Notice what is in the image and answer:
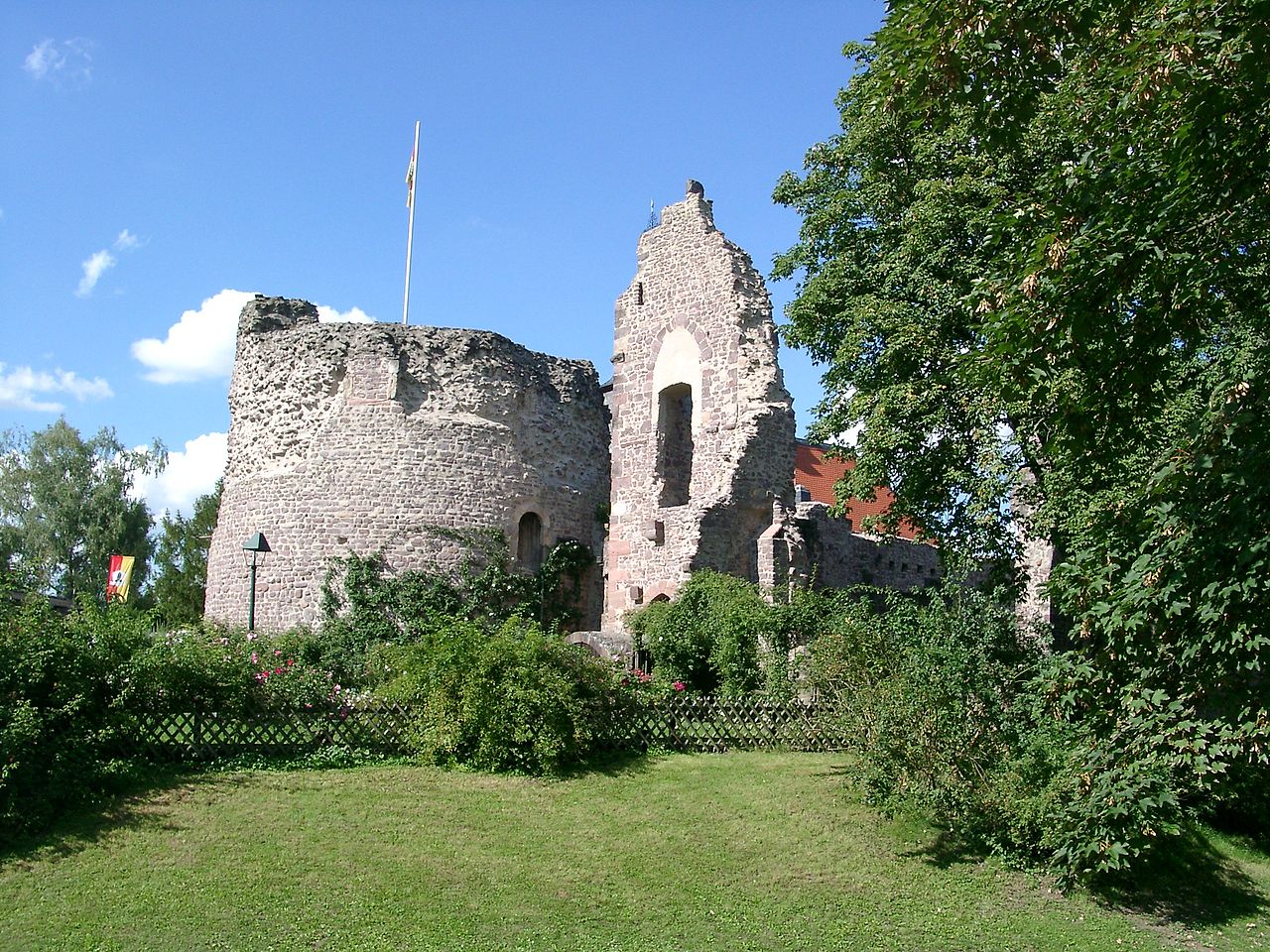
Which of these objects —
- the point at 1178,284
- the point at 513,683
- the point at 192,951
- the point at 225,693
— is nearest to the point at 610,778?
the point at 513,683

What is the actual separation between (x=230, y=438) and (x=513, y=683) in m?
13.0

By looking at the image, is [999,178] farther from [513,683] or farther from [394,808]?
[394,808]

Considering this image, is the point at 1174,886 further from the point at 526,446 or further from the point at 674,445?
the point at 526,446

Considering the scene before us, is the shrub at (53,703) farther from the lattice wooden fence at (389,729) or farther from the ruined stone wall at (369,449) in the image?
the ruined stone wall at (369,449)

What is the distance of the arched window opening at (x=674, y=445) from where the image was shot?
21953 millimetres

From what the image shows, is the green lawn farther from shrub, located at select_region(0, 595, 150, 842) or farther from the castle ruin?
the castle ruin

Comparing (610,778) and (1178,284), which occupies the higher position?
(1178,284)

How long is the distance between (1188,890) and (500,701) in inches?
283

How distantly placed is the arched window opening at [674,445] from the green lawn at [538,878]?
9.89m

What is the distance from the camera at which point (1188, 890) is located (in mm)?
11680

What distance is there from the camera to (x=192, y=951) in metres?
8.45

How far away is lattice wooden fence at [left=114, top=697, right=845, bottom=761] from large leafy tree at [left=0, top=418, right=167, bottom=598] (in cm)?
2904

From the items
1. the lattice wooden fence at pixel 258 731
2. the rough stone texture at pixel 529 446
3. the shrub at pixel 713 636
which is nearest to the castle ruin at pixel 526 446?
the rough stone texture at pixel 529 446

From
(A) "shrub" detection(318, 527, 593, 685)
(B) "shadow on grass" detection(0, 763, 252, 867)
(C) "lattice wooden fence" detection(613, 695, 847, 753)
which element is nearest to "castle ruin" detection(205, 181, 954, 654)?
(A) "shrub" detection(318, 527, 593, 685)
